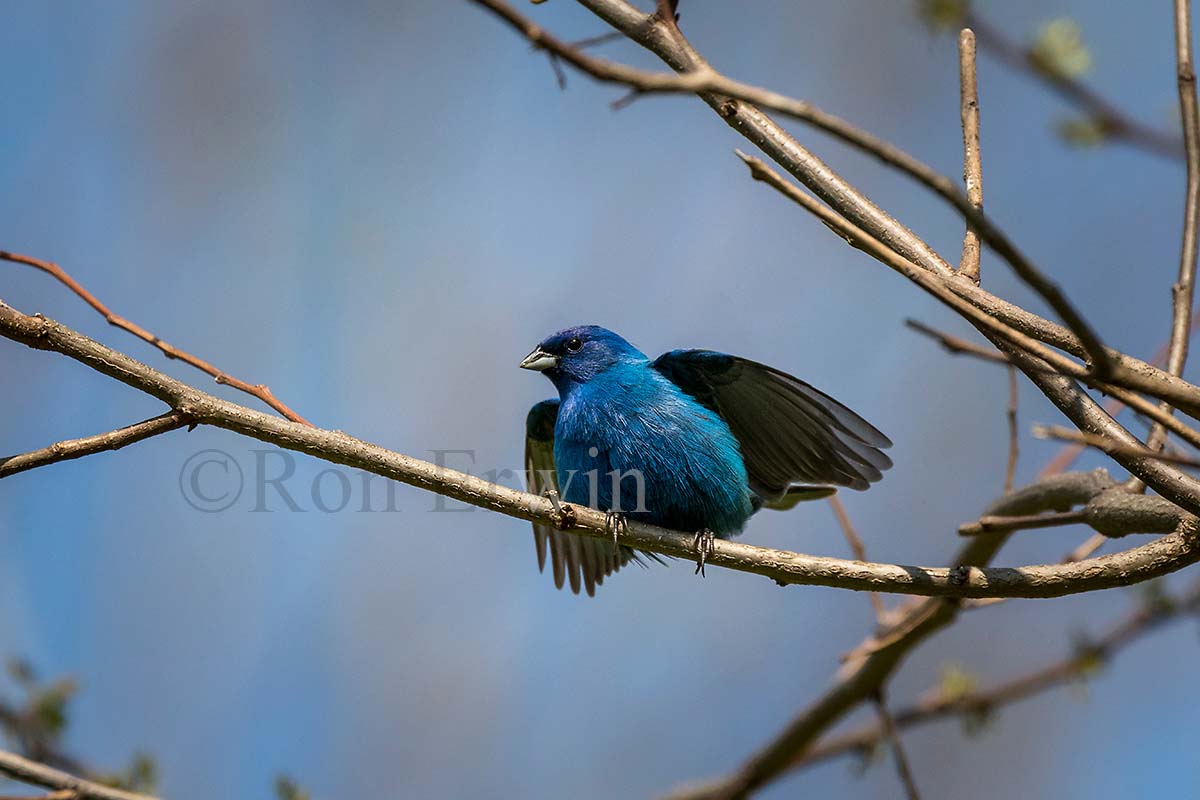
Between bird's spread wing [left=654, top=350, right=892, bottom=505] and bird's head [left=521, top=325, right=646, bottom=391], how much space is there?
0.26m

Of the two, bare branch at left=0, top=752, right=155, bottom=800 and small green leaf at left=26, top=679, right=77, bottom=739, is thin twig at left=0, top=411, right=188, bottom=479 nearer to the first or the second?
bare branch at left=0, top=752, right=155, bottom=800

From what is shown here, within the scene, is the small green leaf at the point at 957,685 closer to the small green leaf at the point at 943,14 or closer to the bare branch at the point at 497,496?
the bare branch at the point at 497,496

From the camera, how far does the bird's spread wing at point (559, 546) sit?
5690 mm

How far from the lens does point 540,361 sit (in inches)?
225

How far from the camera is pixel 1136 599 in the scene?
5.29 metres

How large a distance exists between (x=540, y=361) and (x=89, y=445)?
9.54ft

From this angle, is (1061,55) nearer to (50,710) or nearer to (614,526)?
(614,526)

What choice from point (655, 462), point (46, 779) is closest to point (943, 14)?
point (655, 462)

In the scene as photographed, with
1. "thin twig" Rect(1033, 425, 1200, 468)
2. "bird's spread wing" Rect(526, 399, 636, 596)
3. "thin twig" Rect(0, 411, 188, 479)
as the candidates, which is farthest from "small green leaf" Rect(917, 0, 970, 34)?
"thin twig" Rect(0, 411, 188, 479)

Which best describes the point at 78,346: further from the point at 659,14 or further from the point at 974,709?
the point at 974,709

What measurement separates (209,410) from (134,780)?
1.89 m

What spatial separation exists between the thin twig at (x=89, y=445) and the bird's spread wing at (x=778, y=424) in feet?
7.97

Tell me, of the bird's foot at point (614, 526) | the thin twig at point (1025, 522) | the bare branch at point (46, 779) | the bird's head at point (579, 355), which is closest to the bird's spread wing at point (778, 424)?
the bird's head at point (579, 355)

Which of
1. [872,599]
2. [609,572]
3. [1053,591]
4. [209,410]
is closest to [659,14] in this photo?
[209,410]
